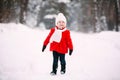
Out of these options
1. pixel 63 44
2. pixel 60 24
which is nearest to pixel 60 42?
pixel 63 44

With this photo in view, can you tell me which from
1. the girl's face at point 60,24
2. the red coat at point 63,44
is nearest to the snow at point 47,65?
the red coat at point 63,44

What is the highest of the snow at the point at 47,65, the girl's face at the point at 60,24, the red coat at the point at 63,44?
the girl's face at the point at 60,24

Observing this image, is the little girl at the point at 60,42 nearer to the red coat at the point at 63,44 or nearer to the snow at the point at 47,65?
the red coat at the point at 63,44

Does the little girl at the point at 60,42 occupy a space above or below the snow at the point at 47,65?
above

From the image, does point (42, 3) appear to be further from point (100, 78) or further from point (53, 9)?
point (100, 78)

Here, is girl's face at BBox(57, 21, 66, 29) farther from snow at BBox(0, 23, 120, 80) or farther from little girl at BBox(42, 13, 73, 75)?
snow at BBox(0, 23, 120, 80)

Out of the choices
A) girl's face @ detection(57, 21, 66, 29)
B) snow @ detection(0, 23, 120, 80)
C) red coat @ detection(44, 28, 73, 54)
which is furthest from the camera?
girl's face @ detection(57, 21, 66, 29)

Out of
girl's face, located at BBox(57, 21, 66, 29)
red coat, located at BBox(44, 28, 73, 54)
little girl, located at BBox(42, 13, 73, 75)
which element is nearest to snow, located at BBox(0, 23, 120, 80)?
little girl, located at BBox(42, 13, 73, 75)

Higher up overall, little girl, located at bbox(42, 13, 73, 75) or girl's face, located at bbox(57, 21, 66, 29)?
girl's face, located at bbox(57, 21, 66, 29)

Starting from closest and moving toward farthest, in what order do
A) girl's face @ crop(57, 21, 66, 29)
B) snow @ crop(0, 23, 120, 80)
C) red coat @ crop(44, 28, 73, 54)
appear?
snow @ crop(0, 23, 120, 80), red coat @ crop(44, 28, 73, 54), girl's face @ crop(57, 21, 66, 29)

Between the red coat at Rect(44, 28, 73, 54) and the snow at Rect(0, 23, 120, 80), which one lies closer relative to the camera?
the snow at Rect(0, 23, 120, 80)

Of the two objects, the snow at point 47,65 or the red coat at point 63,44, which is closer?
the snow at point 47,65

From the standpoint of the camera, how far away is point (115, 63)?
28.5 ft

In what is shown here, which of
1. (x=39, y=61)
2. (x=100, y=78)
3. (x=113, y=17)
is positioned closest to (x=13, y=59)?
(x=39, y=61)
